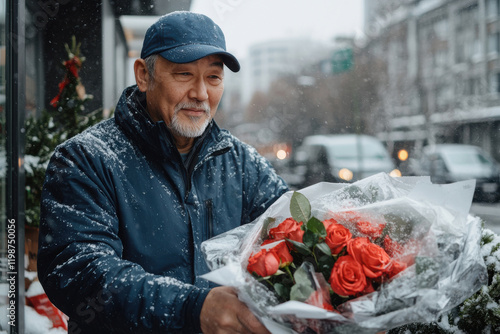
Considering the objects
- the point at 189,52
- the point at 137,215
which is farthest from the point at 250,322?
the point at 189,52

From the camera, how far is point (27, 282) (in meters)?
3.70

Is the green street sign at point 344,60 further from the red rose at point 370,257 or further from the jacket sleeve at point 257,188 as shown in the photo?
the red rose at point 370,257

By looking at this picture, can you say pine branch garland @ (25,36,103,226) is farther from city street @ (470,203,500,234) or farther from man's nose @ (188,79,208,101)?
city street @ (470,203,500,234)

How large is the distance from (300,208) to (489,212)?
1437cm

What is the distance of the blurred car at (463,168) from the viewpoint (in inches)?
609

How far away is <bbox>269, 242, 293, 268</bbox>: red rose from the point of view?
1.31 metres

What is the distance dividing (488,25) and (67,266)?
3194cm

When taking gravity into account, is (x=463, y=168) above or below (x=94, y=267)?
below

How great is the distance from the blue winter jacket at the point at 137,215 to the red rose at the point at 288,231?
258 mm

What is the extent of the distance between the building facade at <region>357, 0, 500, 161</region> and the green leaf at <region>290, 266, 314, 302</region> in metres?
18.9

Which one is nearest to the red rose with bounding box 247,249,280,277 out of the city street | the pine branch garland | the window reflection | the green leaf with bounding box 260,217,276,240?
the green leaf with bounding box 260,217,276,240

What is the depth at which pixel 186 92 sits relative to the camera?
187cm

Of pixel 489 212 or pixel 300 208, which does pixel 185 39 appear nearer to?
pixel 300 208

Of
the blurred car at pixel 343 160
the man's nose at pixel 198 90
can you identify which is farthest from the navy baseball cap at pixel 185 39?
the blurred car at pixel 343 160
